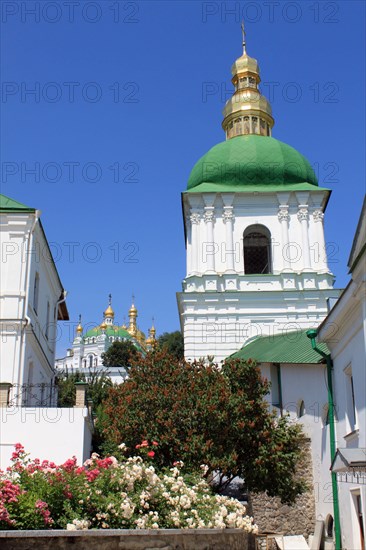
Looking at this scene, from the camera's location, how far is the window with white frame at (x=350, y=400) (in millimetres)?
12969

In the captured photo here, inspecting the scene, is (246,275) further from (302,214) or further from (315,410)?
(315,410)

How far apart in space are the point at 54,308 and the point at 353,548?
1560 centimetres

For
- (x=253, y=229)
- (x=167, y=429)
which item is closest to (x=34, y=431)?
(x=167, y=429)

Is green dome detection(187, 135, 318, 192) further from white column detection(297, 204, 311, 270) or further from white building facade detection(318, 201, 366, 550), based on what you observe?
white building facade detection(318, 201, 366, 550)

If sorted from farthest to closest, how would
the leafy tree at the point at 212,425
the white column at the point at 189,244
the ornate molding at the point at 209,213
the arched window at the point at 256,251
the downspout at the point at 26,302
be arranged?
1. the arched window at the point at 256,251
2. the ornate molding at the point at 209,213
3. the white column at the point at 189,244
4. the downspout at the point at 26,302
5. the leafy tree at the point at 212,425

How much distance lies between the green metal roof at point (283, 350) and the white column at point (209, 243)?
427 cm

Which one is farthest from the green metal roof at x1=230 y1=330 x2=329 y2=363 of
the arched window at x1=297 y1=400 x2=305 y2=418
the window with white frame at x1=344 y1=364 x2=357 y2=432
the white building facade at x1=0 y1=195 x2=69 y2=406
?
the white building facade at x1=0 y1=195 x2=69 y2=406

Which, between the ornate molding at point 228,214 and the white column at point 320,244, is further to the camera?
the ornate molding at point 228,214

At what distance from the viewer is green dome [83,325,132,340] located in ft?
264

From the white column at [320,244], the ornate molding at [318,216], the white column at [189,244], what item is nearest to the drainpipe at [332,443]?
the white column at [320,244]

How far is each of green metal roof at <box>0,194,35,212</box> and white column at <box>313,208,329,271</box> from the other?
47.8 feet

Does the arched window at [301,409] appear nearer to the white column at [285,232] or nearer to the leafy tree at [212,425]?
the leafy tree at [212,425]

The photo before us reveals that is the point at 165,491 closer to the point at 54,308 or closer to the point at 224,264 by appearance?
the point at 54,308

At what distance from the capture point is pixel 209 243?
2942cm
